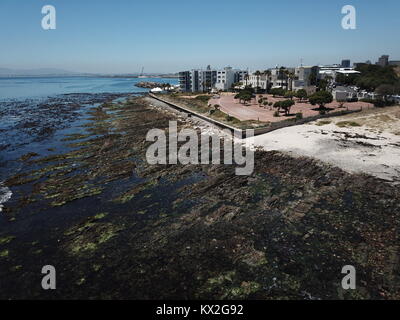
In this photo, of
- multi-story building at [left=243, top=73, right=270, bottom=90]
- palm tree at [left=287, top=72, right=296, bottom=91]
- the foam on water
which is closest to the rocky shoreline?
the foam on water

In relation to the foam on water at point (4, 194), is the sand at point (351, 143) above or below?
above

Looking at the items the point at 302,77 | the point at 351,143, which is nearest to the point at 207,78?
the point at 302,77

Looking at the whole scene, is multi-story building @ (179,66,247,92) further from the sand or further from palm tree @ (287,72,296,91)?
the sand

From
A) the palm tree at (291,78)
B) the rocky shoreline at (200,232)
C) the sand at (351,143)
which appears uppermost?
the palm tree at (291,78)

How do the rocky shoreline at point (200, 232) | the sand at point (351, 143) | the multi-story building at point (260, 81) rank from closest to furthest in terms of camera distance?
the rocky shoreline at point (200, 232), the sand at point (351, 143), the multi-story building at point (260, 81)

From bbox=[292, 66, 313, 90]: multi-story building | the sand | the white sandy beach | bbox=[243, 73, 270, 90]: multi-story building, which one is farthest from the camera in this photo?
bbox=[243, 73, 270, 90]: multi-story building

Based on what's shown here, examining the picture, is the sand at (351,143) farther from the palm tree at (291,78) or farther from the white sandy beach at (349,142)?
the palm tree at (291,78)

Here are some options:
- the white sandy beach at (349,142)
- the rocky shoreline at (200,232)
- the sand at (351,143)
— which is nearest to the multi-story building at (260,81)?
the white sandy beach at (349,142)

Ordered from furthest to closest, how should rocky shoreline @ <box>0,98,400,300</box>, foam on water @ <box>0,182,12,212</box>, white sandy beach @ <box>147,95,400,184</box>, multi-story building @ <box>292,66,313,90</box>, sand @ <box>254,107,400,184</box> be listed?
multi-story building @ <box>292,66,313,90</box>, white sandy beach @ <box>147,95,400,184</box>, sand @ <box>254,107,400,184</box>, foam on water @ <box>0,182,12,212</box>, rocky shoreline @ <box>0,98,400,300</box>

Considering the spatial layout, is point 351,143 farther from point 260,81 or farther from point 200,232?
point 260,81

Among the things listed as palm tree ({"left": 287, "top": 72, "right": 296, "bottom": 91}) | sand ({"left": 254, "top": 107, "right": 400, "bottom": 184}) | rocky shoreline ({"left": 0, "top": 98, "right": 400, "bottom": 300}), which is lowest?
rocky shoreline ({"left": 0, "top": 98, "right": 400, "bottom": 300})
